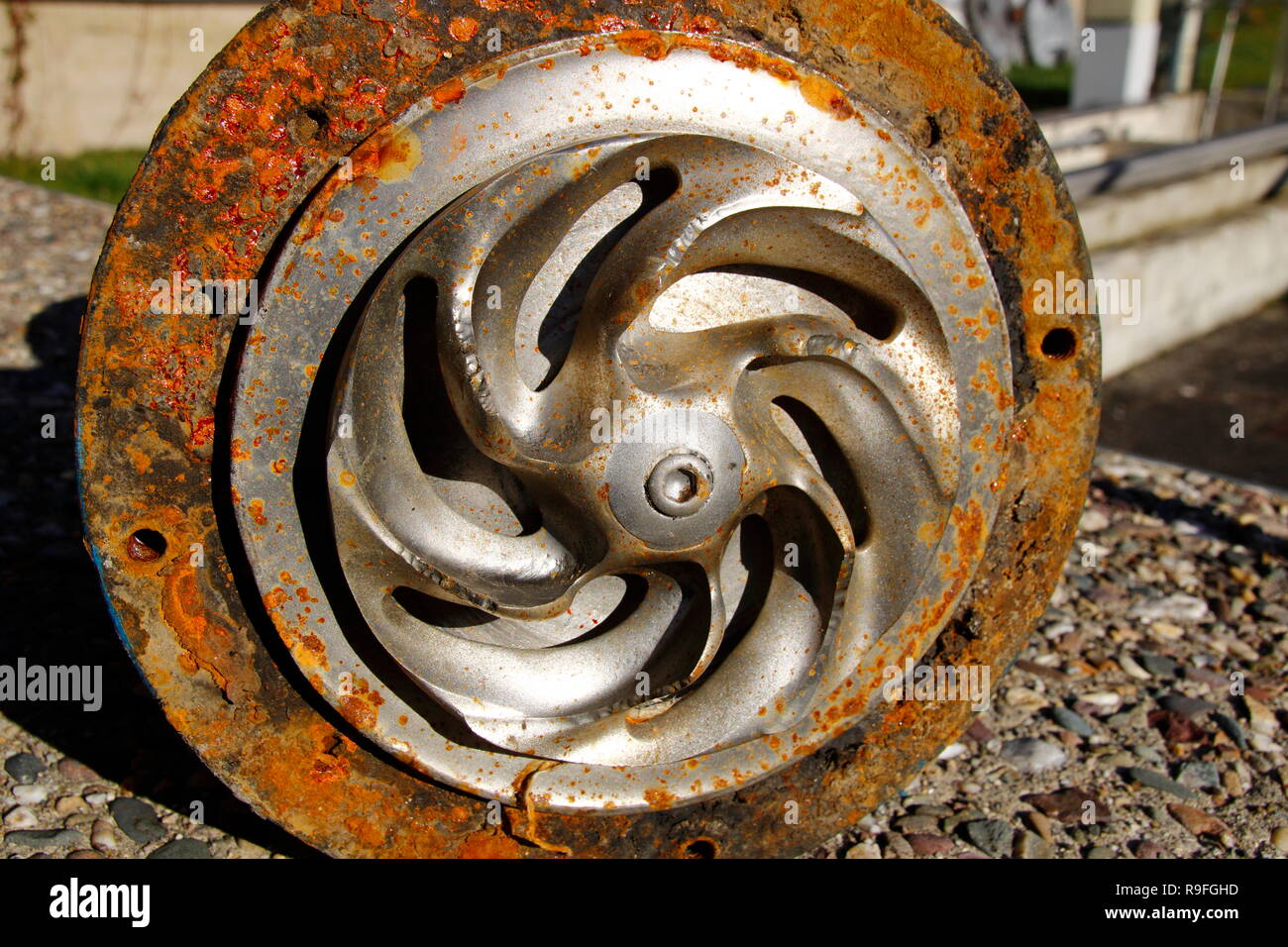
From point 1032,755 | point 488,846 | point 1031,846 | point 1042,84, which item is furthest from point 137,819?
point 1042,84

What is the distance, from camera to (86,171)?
7387mm

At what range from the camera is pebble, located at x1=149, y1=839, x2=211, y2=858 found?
6.46 feet

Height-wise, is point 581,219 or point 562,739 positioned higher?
point 581,219

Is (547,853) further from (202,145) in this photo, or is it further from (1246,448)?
(1246,448)

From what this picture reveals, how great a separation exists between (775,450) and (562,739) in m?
0.46

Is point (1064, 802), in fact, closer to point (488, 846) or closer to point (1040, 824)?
point (1040, 824)

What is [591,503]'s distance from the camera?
5.24 ft

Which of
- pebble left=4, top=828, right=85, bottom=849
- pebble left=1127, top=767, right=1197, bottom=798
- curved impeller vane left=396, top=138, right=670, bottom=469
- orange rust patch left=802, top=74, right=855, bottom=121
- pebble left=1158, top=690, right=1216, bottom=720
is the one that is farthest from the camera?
pebble left=1158, top=690, right=1216, bottom=720

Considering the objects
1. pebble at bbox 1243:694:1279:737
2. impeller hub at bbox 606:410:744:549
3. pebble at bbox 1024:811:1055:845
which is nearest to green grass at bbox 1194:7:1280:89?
pebble at bbox 1243:694:1279:737

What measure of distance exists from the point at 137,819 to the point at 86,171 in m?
6.27

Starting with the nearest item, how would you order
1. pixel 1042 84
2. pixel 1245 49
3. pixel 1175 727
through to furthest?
pixel 1175 727 < pixel 1042 84 < pixel 1245 49

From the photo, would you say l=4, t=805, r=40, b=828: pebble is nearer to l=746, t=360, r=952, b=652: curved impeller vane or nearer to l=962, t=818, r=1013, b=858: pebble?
l=746, t=360, r=952, b=652: curved impeller vane

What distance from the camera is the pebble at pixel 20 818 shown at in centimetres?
200

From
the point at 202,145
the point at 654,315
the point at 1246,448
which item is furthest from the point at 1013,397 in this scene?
the point at 1246,448
